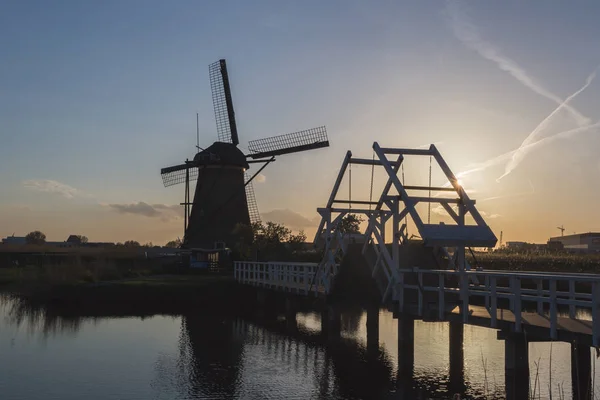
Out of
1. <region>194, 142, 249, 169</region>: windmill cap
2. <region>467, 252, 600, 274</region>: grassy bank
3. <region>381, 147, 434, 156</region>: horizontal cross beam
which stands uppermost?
<region>194, 142, 249, 169</region>: windmill cap

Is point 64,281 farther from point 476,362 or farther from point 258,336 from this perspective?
point 476,362

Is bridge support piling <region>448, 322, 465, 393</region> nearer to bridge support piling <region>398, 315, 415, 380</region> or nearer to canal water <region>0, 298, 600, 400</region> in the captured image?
canal water <region>0, 298, 600, 400</region>

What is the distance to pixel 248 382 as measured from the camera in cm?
2330

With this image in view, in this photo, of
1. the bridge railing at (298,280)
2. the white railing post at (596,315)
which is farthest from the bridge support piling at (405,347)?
the white railing post at (596,315)

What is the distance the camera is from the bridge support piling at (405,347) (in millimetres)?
24250

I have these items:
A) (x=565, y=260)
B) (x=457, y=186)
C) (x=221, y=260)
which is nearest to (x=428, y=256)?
(x=457, y=186)

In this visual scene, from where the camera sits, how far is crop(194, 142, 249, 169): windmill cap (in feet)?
218

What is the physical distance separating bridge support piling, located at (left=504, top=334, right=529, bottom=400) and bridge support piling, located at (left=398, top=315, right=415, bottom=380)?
576 cm

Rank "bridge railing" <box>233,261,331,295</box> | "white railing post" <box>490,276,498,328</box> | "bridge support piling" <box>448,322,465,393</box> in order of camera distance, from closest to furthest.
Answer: "white railing post" <box>490,276,498,328</box>
"bridge support piling" <box>448,322,465,393</box>
"bridge railing" <box>233,261,331,295</box>

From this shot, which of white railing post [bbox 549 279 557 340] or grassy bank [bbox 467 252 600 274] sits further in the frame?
grassy bank [bbox 467 252 600 274]

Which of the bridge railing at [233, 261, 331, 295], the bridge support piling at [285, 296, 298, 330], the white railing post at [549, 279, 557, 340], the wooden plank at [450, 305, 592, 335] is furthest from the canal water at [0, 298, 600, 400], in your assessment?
the bridge railing at [233, 261, 331, 295]

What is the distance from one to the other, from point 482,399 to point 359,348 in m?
10.4

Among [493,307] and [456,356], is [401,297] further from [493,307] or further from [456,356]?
[493,307]

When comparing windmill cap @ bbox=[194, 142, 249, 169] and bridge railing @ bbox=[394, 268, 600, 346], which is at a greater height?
windmill cap @ bbox=[194, 142, 249, 169]
